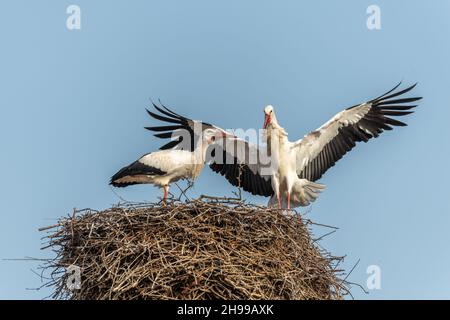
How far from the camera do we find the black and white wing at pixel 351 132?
30.7 feet

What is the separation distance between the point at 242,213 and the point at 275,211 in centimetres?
38

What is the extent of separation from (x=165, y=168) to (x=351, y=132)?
7.95 feet

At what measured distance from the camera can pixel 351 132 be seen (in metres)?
9.41

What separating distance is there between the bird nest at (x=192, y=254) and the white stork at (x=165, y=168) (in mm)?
1330

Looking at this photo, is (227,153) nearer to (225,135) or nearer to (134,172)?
(225,135)

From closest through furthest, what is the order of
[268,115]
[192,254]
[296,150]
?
[192,254]
[268,115]
[296,150]

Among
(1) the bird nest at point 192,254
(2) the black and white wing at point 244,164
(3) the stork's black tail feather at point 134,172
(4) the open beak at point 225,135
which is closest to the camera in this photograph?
(1) the bird nest at point 192,254

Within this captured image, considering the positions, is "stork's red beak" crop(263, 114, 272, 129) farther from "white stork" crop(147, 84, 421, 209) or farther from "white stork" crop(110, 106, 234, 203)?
"white stork" crop(110, 106, 234, 203)

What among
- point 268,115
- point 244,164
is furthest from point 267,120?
point 244,164

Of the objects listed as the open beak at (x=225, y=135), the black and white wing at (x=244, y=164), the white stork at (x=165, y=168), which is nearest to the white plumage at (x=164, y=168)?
the white stork at (x=165, y=168)

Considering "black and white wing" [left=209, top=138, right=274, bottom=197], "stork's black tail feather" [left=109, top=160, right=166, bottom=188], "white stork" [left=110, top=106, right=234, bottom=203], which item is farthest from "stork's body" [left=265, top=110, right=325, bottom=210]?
"stork's black tail feather" [left=109, top=160, right=166, bottom=188]

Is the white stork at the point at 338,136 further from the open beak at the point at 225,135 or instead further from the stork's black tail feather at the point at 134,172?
the stork's black tail feather at the point at 134,172
